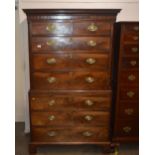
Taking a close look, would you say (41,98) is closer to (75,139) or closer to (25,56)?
(75,139)

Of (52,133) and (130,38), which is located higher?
(130,38)

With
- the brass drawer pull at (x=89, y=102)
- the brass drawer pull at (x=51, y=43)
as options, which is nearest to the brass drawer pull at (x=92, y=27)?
the brass drawer pull at (x=51, y=43)

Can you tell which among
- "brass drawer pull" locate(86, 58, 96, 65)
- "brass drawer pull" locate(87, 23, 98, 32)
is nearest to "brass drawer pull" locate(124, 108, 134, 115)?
"brass drawer pull" locate(86, 58, 96, 65)

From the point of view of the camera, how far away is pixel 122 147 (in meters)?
2.43

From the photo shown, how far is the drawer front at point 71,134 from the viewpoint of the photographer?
220cm

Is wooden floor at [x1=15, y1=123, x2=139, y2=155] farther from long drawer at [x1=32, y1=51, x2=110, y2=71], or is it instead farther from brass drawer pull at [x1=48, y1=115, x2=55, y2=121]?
long drawer at [x1=32, y1=51, x2=110, y2=71]

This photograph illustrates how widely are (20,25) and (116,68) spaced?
125 centimetres

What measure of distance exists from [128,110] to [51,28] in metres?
1.14

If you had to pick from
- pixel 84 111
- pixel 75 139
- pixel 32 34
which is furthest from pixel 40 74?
pixel 75 139

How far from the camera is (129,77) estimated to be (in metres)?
2.17

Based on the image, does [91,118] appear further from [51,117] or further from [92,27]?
[92,27]

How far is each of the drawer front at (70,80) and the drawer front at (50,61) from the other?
2.3 inches

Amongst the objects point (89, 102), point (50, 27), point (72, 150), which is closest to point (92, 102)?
point (89, 102)

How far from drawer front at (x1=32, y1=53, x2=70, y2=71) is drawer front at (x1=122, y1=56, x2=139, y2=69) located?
0.55 m
